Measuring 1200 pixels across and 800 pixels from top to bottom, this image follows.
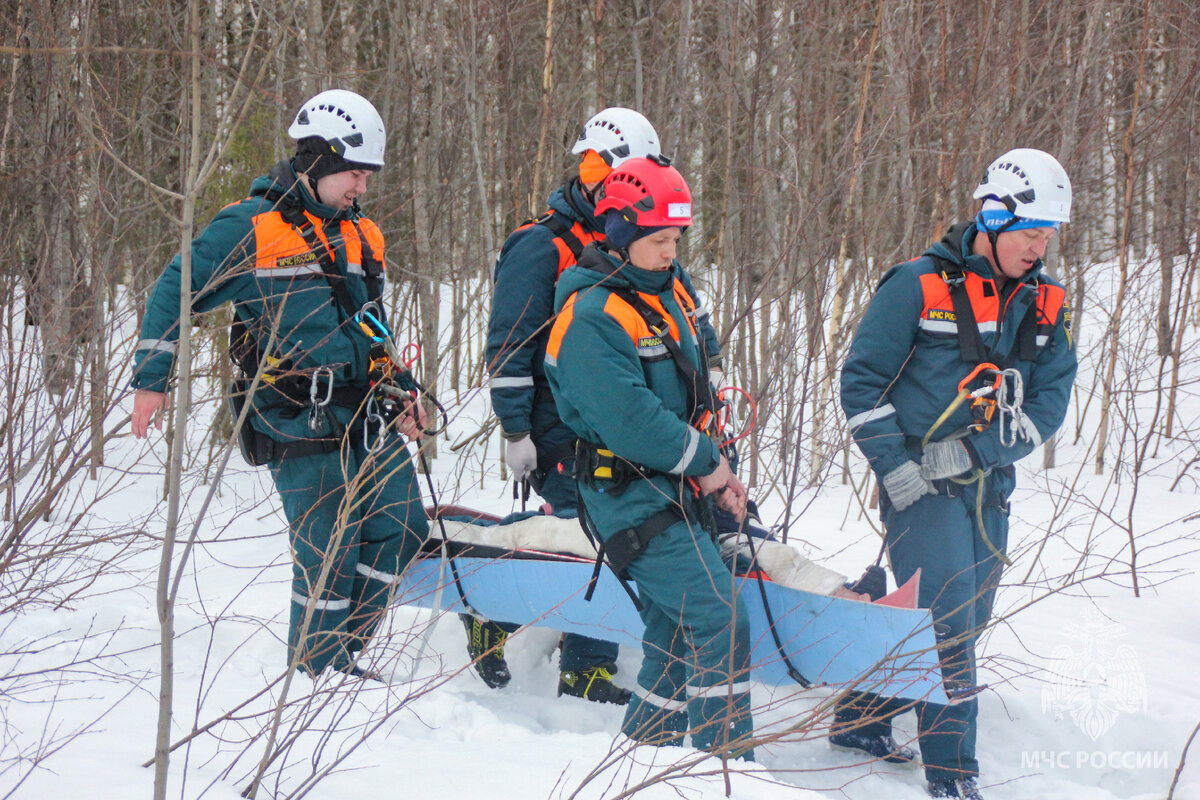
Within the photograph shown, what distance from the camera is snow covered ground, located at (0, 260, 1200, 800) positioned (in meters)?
2.53

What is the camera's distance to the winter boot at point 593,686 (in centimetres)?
393

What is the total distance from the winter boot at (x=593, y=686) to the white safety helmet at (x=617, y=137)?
2.12 meters

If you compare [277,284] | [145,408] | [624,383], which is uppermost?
[277,284]

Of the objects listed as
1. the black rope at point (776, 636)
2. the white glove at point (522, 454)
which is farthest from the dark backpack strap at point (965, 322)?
the white glove at point (522, 454)

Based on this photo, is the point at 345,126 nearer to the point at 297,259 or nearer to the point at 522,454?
the point at 297,259

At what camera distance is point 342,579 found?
3771 mm

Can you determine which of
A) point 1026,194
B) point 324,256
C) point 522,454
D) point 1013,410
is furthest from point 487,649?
point 1026,194

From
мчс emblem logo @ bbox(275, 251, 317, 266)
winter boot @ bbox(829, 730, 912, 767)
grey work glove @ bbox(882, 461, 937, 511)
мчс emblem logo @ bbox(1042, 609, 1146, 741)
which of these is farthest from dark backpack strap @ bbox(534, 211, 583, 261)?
мчс emblem logo @ bbox(1042, 609, 1146, 741)

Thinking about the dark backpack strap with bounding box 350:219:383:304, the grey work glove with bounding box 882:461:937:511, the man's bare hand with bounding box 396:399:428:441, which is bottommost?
the grey work glove with bounding box 882:461:937:511

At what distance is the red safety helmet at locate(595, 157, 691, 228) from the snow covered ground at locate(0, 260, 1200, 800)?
1.42 m

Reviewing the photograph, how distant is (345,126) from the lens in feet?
11.9

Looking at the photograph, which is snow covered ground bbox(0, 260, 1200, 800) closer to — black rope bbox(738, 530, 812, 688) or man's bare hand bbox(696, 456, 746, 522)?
black rope bbox(738, 530, 812, 688)

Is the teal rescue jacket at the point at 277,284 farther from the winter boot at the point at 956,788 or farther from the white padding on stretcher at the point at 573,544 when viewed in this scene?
the winter boot at the point at 956,788

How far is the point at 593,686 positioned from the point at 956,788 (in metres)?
1.45
